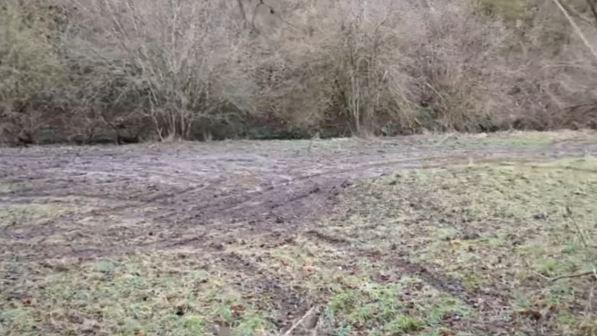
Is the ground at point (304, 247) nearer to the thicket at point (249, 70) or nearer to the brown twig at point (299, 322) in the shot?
the brown twig at point (299, 322)

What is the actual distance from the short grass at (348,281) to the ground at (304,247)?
16mm

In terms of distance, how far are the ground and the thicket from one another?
513 cm

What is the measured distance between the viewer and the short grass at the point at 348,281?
502 cm

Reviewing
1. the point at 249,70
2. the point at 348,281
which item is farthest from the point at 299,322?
the point at 249,70

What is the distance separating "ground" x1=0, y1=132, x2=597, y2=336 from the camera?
5113mm

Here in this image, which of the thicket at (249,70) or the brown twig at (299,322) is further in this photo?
the thicket at (249,70)

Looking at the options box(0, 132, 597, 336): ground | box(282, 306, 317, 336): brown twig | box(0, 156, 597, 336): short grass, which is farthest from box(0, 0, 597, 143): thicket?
box(282, 306, 317, 336): brown twig

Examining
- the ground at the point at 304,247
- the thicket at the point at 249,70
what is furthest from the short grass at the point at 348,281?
the thicket at the point at 249,70

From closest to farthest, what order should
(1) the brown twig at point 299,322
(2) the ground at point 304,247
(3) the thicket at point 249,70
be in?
(1) the brown twig at point 299,322 → (2) the ground at point 304,247 → (3) the thicket at point 249,70

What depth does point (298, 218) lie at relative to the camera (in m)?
7.78

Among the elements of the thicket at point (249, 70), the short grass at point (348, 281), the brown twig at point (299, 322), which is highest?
the thicket at point (249, 70)

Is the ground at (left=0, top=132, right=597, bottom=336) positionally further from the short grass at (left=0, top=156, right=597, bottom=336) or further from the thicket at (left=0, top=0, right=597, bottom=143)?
the thicket at (left=0, top=0, right=597, bottom=143)

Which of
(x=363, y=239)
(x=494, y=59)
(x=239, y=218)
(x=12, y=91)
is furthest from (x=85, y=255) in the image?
(x=494, y=59)

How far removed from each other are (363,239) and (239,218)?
60.7 inches
